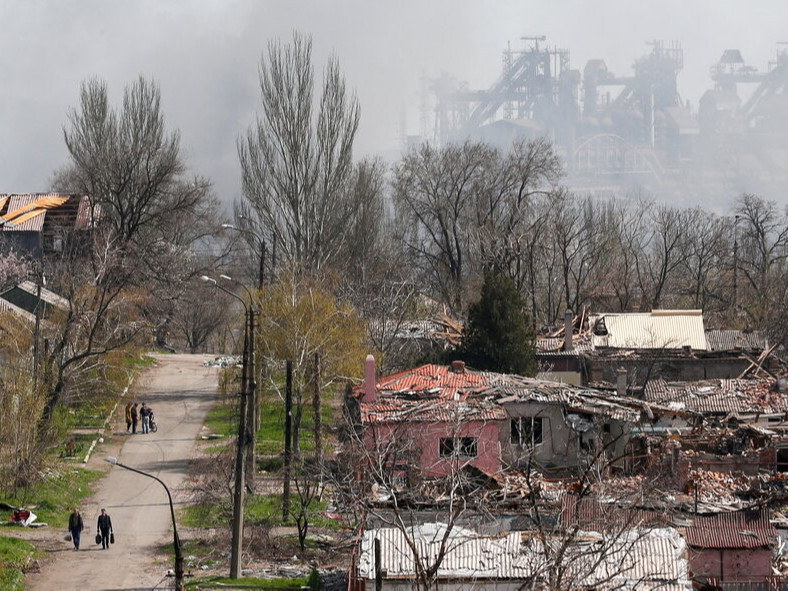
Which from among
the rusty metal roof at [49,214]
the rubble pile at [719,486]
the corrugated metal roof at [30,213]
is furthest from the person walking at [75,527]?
the corrugated metal roof at [30,213]

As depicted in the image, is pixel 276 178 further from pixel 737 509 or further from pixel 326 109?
pixel 737 509

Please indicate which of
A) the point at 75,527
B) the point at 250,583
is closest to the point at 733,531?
the point at 250,583

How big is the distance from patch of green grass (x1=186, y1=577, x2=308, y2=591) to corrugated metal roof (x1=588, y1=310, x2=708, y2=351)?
23.2m

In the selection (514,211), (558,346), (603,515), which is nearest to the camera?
(603,515)

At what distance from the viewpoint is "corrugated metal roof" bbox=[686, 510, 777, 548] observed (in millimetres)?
23469

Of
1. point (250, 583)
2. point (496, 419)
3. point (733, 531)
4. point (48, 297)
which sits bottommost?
point (250, 583)

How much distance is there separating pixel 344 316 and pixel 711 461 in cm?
1532

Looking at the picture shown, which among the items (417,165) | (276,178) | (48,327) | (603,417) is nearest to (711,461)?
(603,417)

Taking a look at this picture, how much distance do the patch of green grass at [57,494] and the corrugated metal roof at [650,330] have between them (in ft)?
64.7

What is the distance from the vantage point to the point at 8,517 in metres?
31.7

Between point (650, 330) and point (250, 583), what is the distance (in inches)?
1034

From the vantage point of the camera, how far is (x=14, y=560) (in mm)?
27344

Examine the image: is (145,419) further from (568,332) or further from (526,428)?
(568,332)

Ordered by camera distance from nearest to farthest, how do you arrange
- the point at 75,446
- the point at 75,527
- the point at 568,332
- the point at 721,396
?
the point at 75,527 → the point at 721,396 → the point at 75,446 → the point at 568,332
